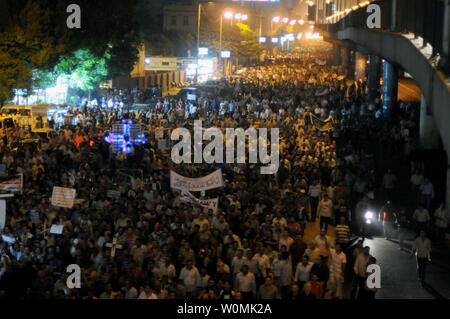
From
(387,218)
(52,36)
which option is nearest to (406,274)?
(387,218)

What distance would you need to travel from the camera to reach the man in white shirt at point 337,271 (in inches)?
500

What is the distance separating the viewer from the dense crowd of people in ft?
41.1

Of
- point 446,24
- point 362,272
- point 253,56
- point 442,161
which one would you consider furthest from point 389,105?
point 253,56

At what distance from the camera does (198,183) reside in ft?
56.7

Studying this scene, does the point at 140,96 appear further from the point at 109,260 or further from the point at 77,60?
the point at 109,260

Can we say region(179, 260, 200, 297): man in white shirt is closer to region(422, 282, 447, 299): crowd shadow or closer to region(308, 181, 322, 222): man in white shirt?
region(422, 282, 447, 299): crowd shadow

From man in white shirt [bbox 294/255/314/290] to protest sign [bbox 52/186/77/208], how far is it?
235 inches

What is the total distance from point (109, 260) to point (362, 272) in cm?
446

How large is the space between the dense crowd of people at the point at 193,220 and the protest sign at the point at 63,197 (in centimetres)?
28

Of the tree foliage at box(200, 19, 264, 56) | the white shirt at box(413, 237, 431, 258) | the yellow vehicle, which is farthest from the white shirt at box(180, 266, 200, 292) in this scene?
the tree foliage at box(200, 19, 264, 56)

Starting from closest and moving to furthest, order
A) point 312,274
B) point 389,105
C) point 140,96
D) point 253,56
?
point 312,274 → point 389,105 → point 140,96 → point 253,56

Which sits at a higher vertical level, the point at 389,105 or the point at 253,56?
the point at 253,56

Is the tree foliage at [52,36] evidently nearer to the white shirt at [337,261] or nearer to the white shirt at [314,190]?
the white shirt at [314,190]
